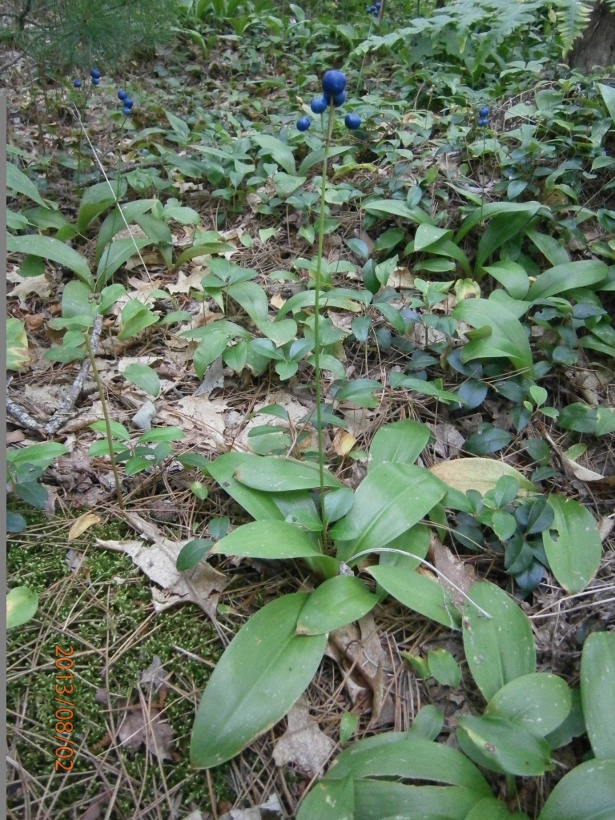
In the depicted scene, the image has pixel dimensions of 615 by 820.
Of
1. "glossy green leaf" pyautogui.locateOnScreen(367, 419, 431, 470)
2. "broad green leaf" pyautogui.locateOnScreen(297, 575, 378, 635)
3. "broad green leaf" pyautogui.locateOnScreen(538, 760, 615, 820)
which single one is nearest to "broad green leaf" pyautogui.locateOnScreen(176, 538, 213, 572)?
"broad green leaf" pyautogui.locateOnScreen(297, 575, 378, 635)

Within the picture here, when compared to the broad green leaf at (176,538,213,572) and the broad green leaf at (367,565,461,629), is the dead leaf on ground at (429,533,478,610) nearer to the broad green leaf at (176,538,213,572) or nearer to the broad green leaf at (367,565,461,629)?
the broad green leaf at (367,565,461,629)

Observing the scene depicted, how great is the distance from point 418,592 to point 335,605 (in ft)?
0.81

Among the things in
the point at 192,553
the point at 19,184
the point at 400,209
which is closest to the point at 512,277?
the point at 400,209

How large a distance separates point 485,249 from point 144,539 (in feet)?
6.82

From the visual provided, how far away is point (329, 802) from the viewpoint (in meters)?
1.26

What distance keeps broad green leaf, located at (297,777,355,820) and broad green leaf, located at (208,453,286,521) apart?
0.72 meters

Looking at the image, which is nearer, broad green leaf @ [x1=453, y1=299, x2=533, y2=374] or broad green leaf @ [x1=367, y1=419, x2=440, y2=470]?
broad green leaf @ [x1=367, y1=419, x2=440, y2=470]

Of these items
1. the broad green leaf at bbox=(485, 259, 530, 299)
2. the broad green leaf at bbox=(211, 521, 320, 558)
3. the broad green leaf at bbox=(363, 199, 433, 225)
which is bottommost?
the broad green leaf at bbox=(211, 521, 320, 558)

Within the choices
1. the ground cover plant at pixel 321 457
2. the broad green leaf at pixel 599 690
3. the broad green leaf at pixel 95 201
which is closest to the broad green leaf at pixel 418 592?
the ground cover plant at pixel 321 457

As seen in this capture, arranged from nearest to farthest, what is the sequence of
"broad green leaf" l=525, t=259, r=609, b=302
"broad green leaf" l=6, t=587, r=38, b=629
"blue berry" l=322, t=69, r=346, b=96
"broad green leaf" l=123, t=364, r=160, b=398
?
"blue berry" l=322, t=69, r=346, b=96 < "broad green leaf" l=6, t=587, r=38, b=629 < "broad green leaf" l=123, t=364, r=160, b=398 < "broad green leaf" l=525, t=259, r=609, b=302

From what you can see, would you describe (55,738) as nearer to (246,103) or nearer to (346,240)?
(346,240)

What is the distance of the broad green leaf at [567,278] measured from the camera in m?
2.48

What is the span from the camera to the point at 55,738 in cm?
136
